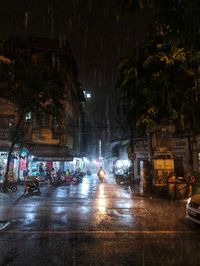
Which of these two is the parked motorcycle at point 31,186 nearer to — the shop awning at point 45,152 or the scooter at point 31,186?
the scooter at point 31,186

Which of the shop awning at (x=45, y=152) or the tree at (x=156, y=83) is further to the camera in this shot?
the shop awning at (x=45, y=152)

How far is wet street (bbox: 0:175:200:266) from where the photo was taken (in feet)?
24.7

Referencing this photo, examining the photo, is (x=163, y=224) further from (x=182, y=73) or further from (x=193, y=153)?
(x=193, y=153)

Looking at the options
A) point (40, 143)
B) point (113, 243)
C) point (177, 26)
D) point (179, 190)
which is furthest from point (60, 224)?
point (40, 143)

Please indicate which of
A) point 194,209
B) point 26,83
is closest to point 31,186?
point 26,83

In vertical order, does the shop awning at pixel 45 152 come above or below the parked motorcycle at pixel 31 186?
above

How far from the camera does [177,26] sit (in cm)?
602

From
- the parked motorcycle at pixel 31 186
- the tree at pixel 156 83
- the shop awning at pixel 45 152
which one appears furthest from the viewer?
the shop awning at pixel 45 152

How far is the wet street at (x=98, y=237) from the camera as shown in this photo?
7516 millimetres

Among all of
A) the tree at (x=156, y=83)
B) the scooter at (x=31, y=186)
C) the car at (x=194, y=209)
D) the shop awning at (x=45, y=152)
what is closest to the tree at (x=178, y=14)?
the car at (x=194, y=209)

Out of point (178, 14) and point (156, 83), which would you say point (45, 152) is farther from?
point (178, 14)

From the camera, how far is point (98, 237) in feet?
31.8

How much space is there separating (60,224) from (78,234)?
1810 millimetres

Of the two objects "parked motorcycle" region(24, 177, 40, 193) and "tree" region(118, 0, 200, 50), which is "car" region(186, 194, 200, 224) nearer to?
"tree" region(118, 0, 200, 50)
